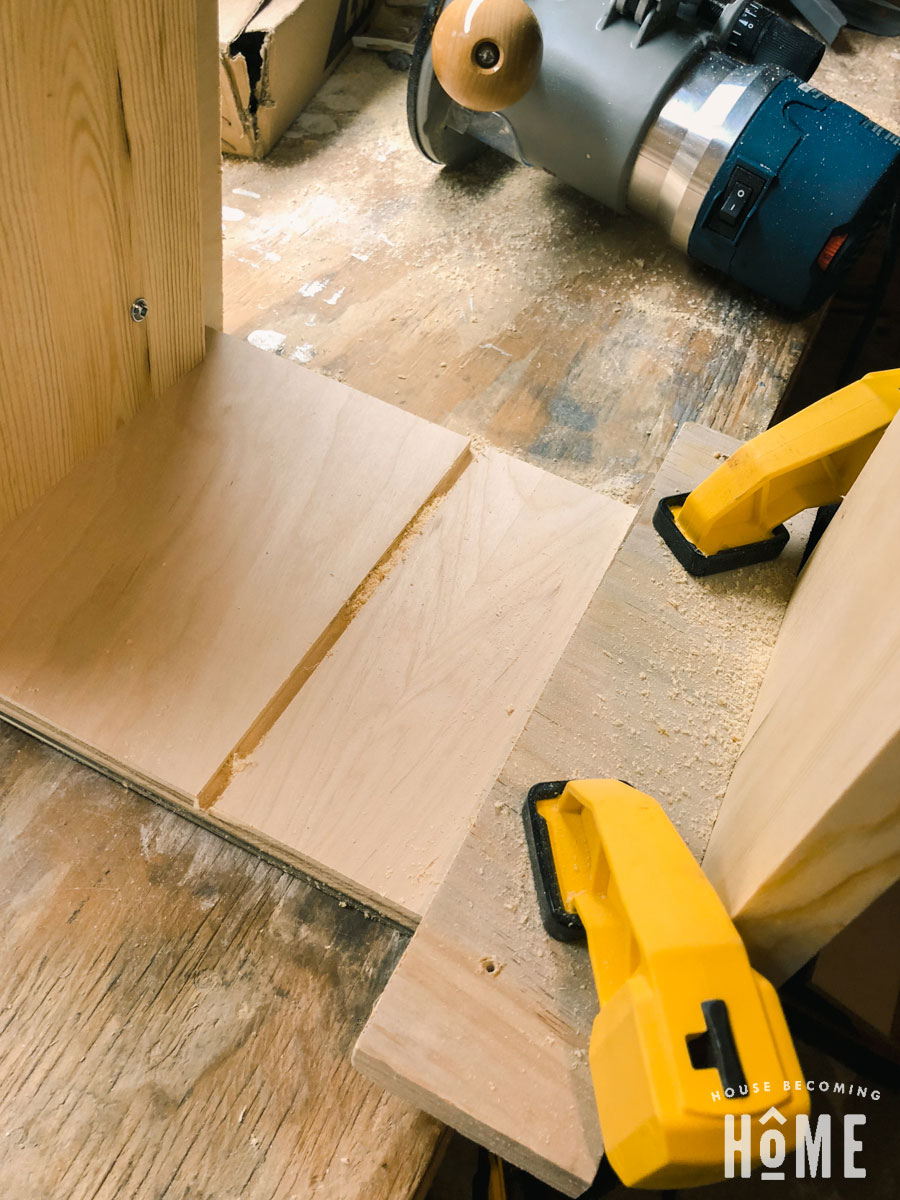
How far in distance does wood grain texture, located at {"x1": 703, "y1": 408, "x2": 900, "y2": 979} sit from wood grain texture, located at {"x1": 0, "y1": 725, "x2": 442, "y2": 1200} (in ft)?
1.02

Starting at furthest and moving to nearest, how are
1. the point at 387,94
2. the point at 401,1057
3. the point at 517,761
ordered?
the point at 387,94, the point at 517,761, the point at 401,1057

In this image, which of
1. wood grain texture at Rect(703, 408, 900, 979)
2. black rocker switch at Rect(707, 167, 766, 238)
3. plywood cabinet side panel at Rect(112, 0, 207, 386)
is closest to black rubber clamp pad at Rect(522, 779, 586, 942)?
wood grain texture at Rect(703, 408, 900, 979)

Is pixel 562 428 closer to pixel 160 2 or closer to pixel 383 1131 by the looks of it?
pixel 160 2

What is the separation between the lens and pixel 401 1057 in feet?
1.82

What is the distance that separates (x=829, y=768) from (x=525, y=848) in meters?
0.28

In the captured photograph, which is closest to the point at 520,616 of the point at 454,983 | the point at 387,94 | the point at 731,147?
the point at 454,983

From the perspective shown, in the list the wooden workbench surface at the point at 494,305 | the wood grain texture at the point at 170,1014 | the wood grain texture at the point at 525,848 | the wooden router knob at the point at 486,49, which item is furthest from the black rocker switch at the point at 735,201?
the wood grain texture at the point at 170,1014

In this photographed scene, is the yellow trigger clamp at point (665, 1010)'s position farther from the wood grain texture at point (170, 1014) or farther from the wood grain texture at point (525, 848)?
the wood grain texture at point (170, 1014)

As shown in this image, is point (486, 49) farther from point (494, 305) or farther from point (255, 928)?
point (255, 928)

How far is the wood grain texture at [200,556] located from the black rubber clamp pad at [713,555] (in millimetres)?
254

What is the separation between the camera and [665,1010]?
485 millimetres

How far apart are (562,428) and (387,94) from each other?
849 mm

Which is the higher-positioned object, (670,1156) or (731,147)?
(731,147)

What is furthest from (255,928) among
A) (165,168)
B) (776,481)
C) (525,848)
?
(165,168)
